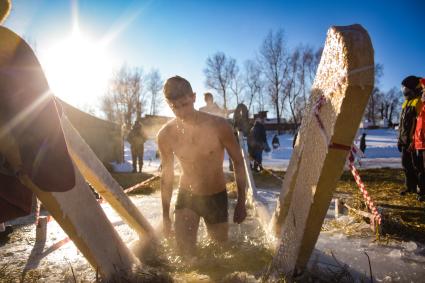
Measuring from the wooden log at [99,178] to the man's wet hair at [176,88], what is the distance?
0.94 metres

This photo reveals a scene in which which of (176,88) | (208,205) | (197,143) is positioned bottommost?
(208,205)

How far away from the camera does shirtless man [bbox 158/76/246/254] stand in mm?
3342

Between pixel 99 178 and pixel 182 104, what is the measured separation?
1090 mm

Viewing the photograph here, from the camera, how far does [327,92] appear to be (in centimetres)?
180

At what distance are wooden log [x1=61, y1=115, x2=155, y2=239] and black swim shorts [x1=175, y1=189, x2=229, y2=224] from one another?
57 cm

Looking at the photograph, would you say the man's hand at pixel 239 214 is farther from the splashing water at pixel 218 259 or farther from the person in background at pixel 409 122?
the person in background at pixel 409 122

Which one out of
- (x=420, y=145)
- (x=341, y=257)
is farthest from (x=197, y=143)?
(x=420, y=145)

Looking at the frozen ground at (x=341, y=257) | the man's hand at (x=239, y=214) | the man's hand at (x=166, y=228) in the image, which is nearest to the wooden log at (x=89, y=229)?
the frozen ground at (x=341, y=257)

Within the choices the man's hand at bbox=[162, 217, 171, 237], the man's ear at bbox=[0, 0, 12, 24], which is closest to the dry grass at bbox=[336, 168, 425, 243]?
the man's hand at bbox=[162, 217, 171, 237]

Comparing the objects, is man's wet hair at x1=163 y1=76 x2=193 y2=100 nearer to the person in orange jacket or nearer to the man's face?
the man's face

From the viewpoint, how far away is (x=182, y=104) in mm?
3045

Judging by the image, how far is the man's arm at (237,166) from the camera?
3.17 metres

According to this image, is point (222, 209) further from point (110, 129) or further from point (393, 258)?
point (110, 129)

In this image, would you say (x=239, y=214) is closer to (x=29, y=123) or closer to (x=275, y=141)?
(x=29, y=123)
